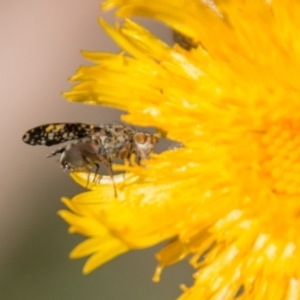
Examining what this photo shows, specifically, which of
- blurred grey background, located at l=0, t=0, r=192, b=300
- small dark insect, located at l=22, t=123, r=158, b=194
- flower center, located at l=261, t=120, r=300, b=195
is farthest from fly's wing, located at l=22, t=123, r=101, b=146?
blurred grey background, located at l=0, t=0, r=192, b=300

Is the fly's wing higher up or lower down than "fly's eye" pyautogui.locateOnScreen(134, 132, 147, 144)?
higher up

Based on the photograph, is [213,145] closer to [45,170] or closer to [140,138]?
[140,138]

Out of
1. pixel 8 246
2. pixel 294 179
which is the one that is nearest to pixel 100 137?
pixel 294 179

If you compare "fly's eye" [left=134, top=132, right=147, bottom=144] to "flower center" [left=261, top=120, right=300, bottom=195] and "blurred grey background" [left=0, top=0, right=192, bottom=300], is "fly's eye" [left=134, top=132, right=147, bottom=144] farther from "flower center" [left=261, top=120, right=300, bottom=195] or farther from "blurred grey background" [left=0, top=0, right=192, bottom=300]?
"blurred grey background" [left=0, top=0, right=192, bottom=300]

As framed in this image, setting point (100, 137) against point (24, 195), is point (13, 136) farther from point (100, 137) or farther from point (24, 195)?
point (100, 137)

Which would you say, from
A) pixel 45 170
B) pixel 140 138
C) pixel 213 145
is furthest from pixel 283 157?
pixel 45 170

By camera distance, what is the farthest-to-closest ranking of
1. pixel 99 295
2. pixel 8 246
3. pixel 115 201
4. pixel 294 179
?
1. pixel 8 246
2. pixel 99 295
3. pixel 115 201
4. pixel 294 179

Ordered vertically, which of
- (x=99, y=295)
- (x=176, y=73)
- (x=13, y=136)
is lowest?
(x=99, y=295)
